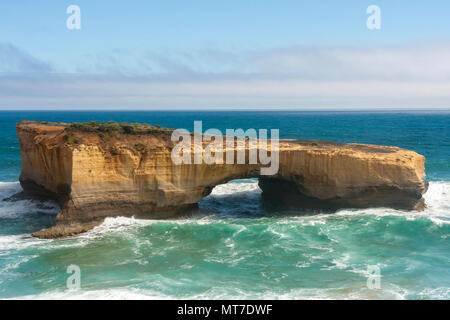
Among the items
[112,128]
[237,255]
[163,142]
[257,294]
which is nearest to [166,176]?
[163,142]

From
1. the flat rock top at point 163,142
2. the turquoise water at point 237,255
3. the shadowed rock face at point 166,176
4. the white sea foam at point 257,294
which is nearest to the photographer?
the white sea foam at point 257,294

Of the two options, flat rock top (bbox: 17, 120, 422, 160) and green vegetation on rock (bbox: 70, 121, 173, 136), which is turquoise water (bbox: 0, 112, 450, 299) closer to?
flat rock top (bbox: 17, 120, 422, 160)

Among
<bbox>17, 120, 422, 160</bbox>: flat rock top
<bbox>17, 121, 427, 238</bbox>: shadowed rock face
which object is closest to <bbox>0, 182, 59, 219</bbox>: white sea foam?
<bbox>17, 121, 427, 238</bbox>: shadowed rock face

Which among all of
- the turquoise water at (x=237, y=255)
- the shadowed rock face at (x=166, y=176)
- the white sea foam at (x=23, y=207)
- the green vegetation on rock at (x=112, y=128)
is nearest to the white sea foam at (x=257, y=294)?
the turquoise water at (x=237, y=255)

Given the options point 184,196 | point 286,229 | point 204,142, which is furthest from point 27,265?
point 286,229

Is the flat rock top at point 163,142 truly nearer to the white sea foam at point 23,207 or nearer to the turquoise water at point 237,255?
the turquoise water at point 237,255

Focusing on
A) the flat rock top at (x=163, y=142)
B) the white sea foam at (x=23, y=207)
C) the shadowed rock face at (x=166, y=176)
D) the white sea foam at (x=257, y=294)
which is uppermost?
the flat rock top at (x=163, y=142)

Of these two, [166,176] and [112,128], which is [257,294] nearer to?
[166,176]
